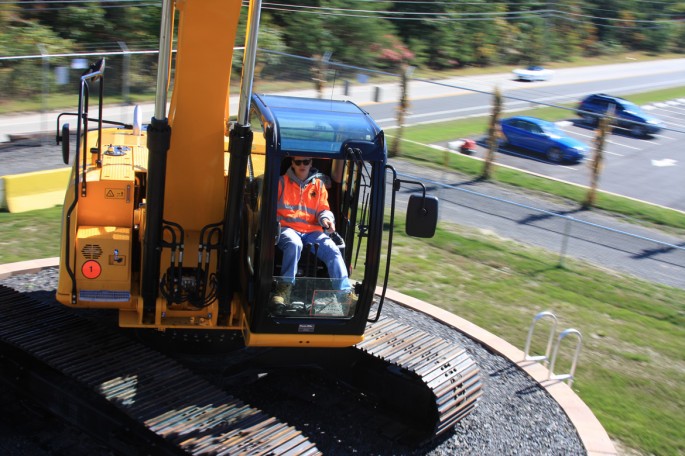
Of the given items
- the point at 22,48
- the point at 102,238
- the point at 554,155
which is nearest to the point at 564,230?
the point at 102,238

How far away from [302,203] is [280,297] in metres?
0.80

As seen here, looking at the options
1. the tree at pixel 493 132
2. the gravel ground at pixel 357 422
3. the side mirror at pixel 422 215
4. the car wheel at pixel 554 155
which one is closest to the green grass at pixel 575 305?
the gravel ground at pixel 357 422

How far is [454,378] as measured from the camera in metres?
7.15

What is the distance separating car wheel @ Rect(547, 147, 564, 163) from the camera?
21812mm

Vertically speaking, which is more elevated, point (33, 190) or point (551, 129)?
point (551, 129)

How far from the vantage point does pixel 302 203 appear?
6523 millimetres

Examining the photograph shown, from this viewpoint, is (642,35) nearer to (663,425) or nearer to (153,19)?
(153,19)

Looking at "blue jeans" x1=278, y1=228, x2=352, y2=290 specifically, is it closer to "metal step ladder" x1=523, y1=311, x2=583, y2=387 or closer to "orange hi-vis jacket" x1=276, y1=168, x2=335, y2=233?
"orange hi-vis jacket" x1=276, y1=168, x2=335, y2=233

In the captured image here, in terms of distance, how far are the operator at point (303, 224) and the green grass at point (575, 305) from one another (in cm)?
98

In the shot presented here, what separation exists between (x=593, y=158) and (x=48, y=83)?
11.8m

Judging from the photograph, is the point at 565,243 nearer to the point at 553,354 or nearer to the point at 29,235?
the point at 553,354

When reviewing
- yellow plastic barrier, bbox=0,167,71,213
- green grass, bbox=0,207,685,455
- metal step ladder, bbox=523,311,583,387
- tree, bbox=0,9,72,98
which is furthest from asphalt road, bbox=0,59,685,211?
metal step ladder, bbox=523,311,583,387

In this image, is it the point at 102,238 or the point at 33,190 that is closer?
the point at 102,238

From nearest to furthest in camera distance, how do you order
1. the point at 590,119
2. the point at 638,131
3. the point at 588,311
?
the point at 588,311 → the point at 590,119 → the point at 638,131
